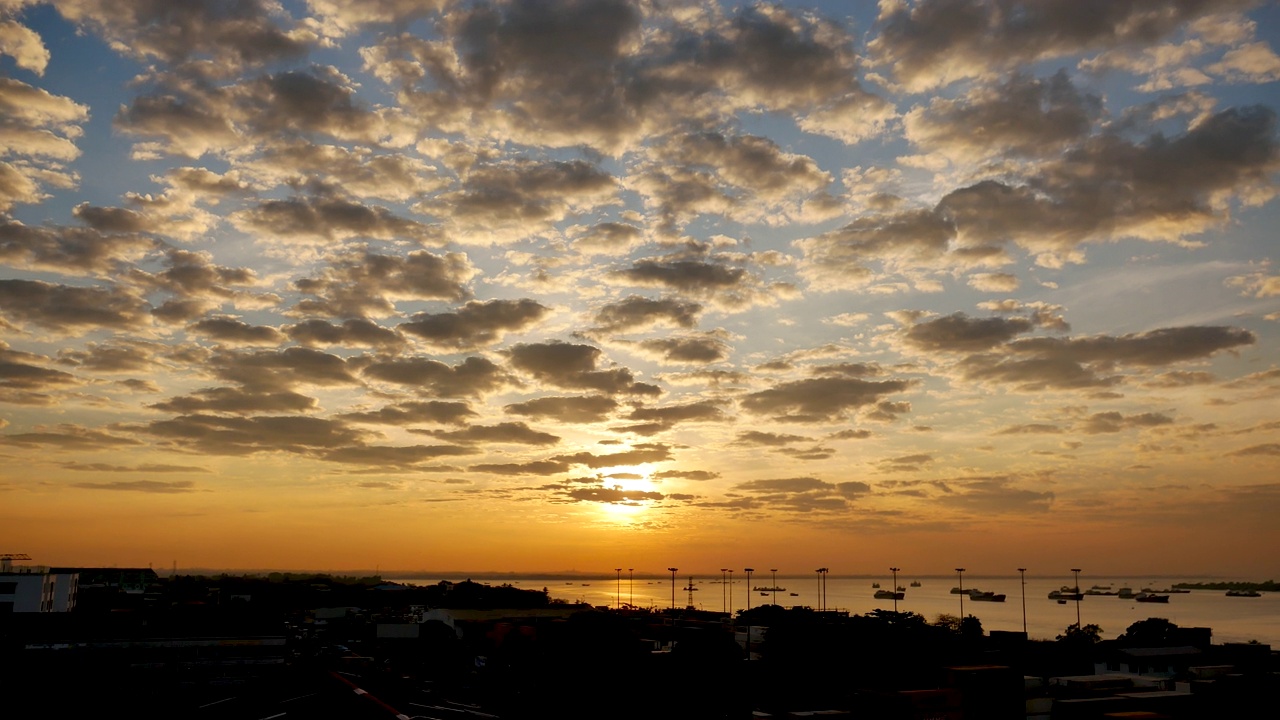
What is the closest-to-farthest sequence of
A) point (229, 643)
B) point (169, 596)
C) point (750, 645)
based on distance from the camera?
point (229, 643)
point (750, 645)
point (169, 596)

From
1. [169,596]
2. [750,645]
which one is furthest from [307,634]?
[750,645]

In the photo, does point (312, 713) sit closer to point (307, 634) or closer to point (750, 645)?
point (750, 645)

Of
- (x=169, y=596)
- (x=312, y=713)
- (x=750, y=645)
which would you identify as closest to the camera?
(x=312, y=713)

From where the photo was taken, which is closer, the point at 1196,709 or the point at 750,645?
the point at 1196,709

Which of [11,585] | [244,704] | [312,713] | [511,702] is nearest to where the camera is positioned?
[312,713]

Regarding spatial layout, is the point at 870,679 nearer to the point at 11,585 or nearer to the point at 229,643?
the point at 229,643

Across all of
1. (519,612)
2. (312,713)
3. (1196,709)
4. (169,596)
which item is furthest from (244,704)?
(169,596)

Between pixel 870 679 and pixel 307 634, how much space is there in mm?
108246

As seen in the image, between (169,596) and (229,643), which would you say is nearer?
(229,643)

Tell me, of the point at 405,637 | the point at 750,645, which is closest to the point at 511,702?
the point at 750,645

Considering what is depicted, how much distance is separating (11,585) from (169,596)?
192 feet

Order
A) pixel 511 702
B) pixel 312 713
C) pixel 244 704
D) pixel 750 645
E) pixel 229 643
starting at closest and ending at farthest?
pixel 312 713 < pixel 244 704 < pixel 511 702 < pixel 229 643 < pixel 750 645

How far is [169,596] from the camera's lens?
7500 inches

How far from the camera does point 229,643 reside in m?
88.9
